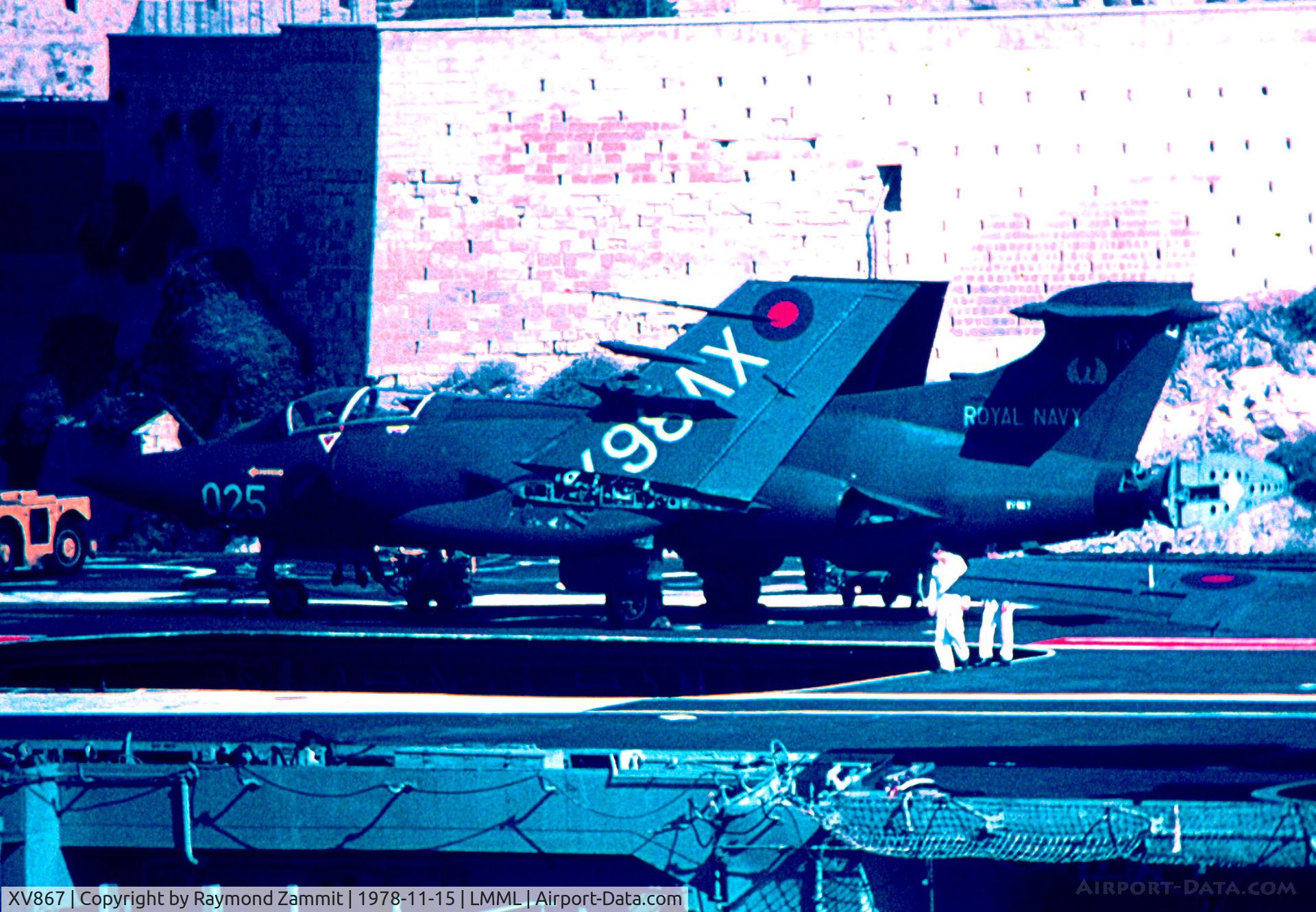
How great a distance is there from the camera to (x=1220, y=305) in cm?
5344

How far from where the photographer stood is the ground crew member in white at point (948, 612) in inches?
975

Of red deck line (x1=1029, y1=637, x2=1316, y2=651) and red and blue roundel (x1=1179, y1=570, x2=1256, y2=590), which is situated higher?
red and blue roundel (x1=1179, y1=570, x2=1256, y2=590)

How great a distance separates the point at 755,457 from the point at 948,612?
4509mm

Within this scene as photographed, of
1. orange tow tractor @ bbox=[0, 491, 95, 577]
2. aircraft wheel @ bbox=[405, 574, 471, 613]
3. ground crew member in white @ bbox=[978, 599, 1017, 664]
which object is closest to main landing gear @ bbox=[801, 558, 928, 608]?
ground crew member in white @ bbox=[978, 599, 1017, 664]

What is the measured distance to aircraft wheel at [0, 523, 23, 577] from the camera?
39812 millimetres

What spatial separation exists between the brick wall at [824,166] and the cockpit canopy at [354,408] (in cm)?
2488

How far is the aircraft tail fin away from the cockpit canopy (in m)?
8.38

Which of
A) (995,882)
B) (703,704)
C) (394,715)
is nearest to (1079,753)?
(995,882)

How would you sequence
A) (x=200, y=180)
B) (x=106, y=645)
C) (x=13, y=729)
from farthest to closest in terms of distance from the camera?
1. (x=200, y=180)
2. (x=106, y=645)
3. (x=13, y=729)

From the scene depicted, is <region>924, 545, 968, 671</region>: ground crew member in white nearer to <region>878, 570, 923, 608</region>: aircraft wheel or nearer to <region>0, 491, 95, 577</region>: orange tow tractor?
<region>878, 570, 923, 608</region>: aircraft wheel

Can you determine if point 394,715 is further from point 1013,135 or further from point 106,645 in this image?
point 1013,135

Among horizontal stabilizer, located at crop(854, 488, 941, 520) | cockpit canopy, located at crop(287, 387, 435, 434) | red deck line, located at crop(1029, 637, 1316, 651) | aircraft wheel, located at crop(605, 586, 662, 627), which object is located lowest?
red deck line, located at crop(1029, 637, 1316, 651)

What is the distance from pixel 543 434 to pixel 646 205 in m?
27.4

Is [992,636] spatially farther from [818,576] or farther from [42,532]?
[42,532]
